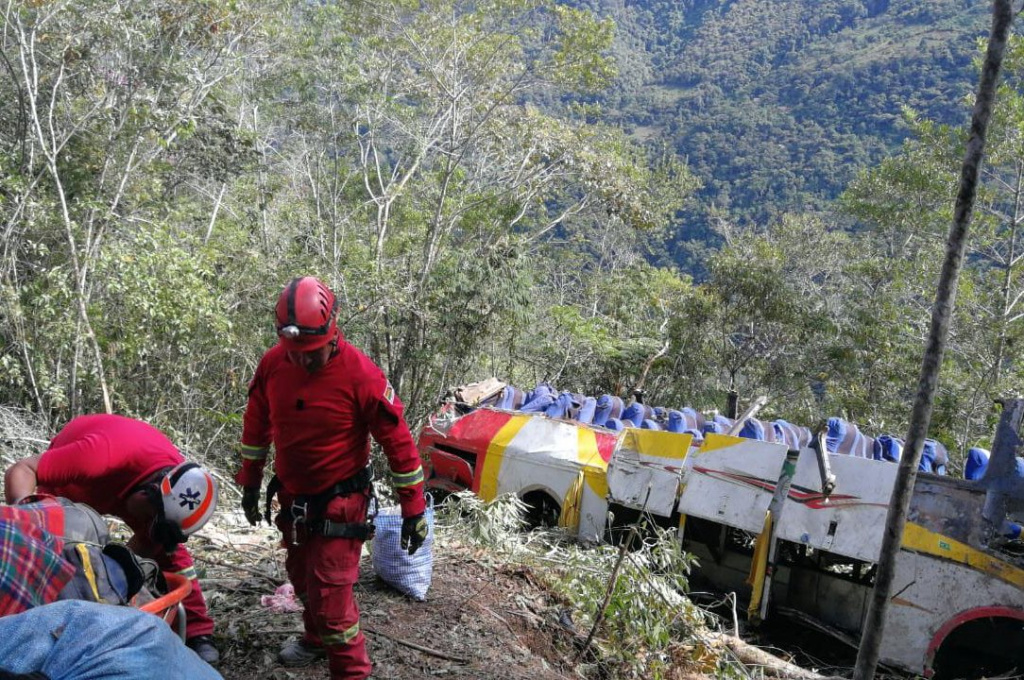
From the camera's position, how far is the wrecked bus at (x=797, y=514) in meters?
5.11

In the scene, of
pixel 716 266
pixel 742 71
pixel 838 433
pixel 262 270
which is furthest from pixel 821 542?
pixel 742 71

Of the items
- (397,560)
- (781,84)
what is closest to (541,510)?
(397,560)

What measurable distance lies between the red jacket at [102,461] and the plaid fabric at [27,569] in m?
0.90

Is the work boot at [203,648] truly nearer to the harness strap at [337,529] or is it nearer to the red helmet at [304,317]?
the harness strap at [337,529]

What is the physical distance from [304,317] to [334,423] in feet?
1.61

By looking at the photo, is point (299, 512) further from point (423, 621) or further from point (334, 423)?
point (423, 621)

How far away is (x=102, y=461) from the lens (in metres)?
2.96

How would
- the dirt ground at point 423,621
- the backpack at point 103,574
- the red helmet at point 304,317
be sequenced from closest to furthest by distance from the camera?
the backpack at point 103,574 → the red helmet at point 304,317 → the dirt ground at point 423,621

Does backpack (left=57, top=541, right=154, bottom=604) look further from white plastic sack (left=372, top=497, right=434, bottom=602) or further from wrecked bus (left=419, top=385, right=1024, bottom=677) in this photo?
wrecked bus (left=419, top=385, right=1024, bottom=677)

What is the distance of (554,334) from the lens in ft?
49.1

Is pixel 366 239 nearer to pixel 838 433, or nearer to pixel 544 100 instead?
pixel 544 100

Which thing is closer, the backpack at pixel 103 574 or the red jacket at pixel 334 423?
the backpack at pixel 103 574

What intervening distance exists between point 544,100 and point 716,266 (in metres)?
9.53

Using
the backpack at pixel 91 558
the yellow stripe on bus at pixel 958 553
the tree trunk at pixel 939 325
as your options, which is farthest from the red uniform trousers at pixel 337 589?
the yellow stripe on bus at pixel 958 553
